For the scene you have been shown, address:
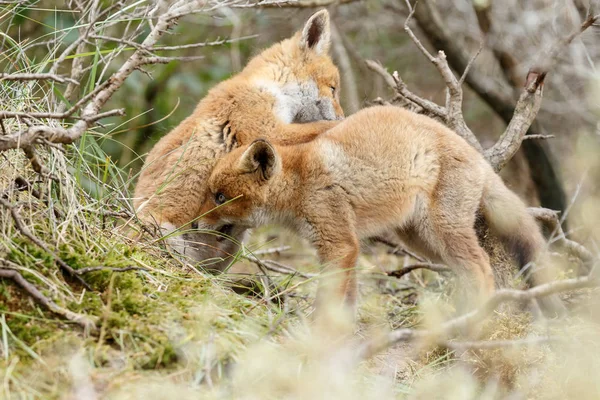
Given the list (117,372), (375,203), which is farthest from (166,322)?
(375,203)

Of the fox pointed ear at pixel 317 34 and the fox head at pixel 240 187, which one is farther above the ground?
the fox pointed ear at pixel 317 34

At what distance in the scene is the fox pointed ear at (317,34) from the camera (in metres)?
6.65

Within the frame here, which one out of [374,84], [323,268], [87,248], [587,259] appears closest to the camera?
[87,248]

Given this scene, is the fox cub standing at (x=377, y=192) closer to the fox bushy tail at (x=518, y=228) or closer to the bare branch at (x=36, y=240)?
the fox bushy tail at (x=518, y=228)

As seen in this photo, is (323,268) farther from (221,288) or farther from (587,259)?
(587,259)

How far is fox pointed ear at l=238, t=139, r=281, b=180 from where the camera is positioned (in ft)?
16.1

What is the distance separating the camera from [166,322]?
3.40 metres

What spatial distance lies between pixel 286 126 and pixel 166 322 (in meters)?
2.72

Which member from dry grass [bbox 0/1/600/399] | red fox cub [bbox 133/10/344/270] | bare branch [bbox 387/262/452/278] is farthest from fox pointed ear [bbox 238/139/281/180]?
bare branch [bbox 387/262/452/278]

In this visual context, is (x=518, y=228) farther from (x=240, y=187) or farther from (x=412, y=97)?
(x=240, y=187)

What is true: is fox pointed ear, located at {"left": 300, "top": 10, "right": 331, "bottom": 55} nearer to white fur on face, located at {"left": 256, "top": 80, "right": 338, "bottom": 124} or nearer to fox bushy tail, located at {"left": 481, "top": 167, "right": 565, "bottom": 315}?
white fur on face, located at {"left": 256, "top": 80, "right": 338, "bottom": 124}

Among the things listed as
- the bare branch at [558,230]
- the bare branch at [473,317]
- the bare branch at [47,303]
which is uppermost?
the bare branch at [473,317]

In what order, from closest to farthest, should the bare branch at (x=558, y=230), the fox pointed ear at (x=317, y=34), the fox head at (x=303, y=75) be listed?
the bare branch at (x=558, y=230)
the fox head at (x=303, y=75)
the fox pointed ear at (x=317, y=34)

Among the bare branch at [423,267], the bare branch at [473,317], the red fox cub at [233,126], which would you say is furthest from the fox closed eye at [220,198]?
the bare branch at [473,317]
